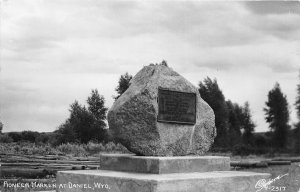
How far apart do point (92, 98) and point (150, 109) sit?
17.4 metres

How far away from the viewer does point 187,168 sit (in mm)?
8922

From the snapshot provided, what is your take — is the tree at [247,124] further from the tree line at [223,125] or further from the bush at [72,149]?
the bush at [72,149]

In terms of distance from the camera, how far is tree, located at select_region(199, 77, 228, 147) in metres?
40.9

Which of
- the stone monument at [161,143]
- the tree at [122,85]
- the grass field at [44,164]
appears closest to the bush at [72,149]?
the grass field at [44,164]

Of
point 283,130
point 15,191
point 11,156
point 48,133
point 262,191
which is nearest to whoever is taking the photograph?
point 262,191

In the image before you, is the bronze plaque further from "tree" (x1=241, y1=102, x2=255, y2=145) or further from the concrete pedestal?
"tree" (x1=241, y1=102, x2=255, y2=145)

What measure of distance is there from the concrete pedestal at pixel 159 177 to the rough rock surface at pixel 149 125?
349 millimetres

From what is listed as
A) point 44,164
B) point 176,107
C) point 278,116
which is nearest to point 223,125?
point 278,116

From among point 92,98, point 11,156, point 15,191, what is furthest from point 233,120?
point 15,191

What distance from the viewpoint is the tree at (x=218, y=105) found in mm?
40938

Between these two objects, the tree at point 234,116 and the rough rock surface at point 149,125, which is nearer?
the rough rock surface at point 149,125

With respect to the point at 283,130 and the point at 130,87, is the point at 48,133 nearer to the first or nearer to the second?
the point at 130,87

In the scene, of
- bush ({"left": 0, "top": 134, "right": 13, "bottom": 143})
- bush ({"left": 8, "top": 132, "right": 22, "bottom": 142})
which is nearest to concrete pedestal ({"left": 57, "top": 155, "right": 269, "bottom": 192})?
bush ({"left": 0, "top": 134, "right": 13, "bottom": 143})

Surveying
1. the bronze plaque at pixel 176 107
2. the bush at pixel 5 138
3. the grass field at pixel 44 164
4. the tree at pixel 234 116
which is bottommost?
the grass field at pixel 44 164
